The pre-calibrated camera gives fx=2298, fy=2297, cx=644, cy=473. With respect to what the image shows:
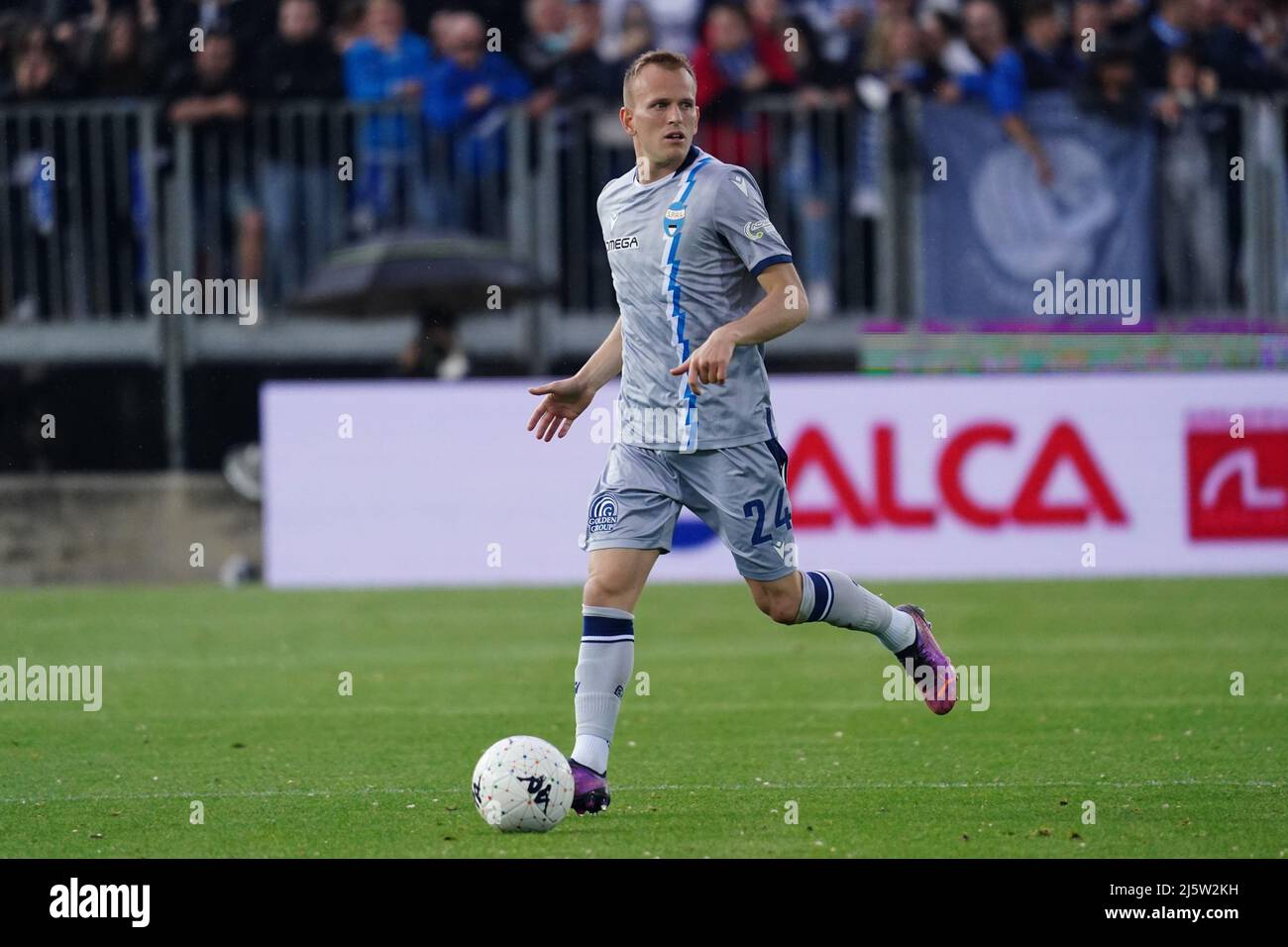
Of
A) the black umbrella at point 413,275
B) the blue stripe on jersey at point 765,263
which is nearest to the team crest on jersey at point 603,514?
the blue stripe on jersey at point 765,263

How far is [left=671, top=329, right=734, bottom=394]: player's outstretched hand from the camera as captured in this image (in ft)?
22.1

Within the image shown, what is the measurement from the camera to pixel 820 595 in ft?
25.2

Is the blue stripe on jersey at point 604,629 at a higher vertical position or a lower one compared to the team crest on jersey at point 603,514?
lower

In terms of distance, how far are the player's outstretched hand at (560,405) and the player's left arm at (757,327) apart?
506 millimetres

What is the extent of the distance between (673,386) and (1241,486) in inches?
351

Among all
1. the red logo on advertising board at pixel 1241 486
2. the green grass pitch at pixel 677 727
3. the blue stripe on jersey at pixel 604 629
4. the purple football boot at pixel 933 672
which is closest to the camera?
the green grass pitch at pixel 677 727

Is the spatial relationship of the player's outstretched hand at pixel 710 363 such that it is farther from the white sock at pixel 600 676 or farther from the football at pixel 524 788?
the football at pixel 524 788

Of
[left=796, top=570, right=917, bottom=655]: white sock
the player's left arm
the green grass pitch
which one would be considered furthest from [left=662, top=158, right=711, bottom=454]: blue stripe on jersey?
the green grass pitch

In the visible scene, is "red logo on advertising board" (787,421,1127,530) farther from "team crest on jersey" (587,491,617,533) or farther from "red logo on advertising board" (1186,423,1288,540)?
"team crest on jersey" (587,491,617,533)

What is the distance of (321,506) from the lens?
51.0 ft

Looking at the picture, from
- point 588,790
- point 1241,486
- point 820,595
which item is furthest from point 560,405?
point 1241,486

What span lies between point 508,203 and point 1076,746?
30.0ft

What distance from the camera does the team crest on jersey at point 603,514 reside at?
Result: 285 inches

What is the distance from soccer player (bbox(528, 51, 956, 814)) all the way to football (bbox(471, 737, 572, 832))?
0.43 feet
